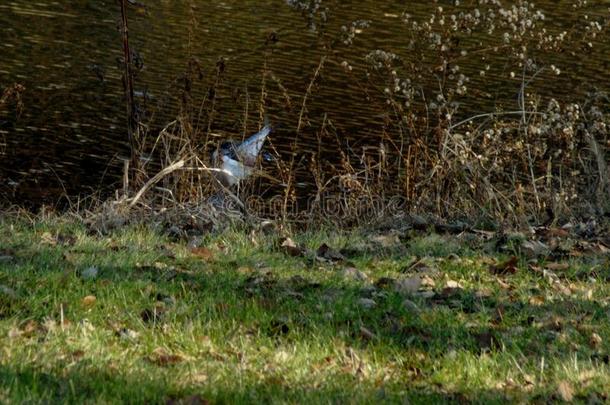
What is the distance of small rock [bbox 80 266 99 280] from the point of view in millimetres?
7264

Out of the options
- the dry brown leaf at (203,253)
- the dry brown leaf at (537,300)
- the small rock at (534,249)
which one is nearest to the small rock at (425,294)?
the dry brown leaf at (537,300)

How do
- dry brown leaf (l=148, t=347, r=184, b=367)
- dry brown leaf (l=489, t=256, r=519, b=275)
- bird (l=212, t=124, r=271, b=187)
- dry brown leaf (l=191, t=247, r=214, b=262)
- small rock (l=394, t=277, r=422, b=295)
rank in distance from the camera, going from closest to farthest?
1. dry brown leaf (l=148, t=347, r=184, b=367)
2. small rock (l=394, t=277, r=422, b=295)
3. dry brown leaf (l=191, t=247, r=214, b=262)
4. dry brown leaf (l=489, t=256, r=519, b=275)
5. bird (l=212, t=124, r=271, b=187)

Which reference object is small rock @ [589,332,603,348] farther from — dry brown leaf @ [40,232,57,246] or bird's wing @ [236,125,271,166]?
bird's wing @ [236,125,271,166]

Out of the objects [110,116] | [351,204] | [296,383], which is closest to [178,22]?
[110,116]

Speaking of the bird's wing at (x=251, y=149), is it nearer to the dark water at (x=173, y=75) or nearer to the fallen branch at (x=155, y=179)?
the dark water at (x=173, y=75)

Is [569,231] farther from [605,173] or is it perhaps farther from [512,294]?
[512,294]

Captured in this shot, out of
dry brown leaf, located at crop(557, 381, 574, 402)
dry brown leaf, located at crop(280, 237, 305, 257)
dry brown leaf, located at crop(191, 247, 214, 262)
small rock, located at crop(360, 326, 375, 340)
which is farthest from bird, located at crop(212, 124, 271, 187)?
dry brown leaf, located at crop(557, 381, 574, 402)

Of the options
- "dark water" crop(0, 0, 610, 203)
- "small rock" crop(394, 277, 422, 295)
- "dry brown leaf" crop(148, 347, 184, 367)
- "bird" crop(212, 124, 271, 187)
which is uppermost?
"dry brown leaf" crop(148, 347, 184, 367)

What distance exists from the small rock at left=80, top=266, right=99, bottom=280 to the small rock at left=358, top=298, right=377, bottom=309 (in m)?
1.63

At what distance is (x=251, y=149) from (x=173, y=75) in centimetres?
910

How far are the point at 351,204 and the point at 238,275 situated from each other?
459 cm

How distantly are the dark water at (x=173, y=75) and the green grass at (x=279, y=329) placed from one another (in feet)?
19.8

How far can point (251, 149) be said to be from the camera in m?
13.2

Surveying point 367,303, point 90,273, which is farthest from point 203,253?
point 367,303
